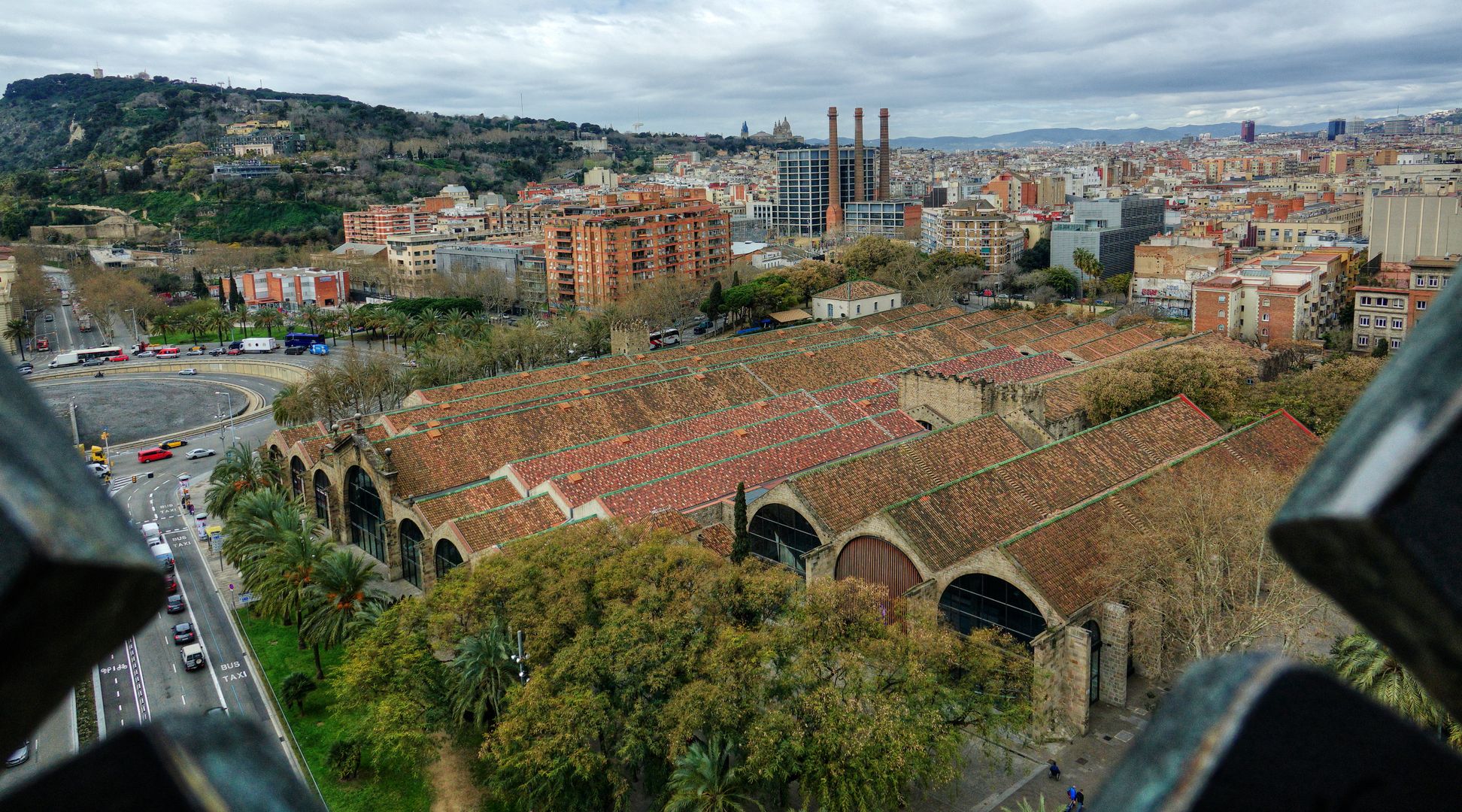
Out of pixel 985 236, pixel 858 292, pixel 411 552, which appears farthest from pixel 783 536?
pixel 985 236

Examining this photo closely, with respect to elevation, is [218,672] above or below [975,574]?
below

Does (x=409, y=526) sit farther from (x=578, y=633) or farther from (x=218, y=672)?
(x=578, y=633)

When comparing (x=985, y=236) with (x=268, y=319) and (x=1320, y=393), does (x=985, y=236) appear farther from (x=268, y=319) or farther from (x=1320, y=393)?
(x=268, y=319)

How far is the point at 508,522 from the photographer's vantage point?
2802 cm

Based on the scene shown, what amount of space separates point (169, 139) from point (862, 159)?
385ft

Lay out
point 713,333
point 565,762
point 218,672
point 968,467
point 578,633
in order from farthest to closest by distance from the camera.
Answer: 1. point 713,333
2. point 968,467
3. point 218,672
4. point 578,633
5. point 565,762

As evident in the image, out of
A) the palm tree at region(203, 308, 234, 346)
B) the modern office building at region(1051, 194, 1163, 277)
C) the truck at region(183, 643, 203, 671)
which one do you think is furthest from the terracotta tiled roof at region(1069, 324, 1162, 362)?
the palm tree at region(203, 308, 234, 346)

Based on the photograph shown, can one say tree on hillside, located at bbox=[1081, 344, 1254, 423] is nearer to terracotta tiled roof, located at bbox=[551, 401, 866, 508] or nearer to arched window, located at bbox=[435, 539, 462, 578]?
terracotta tiled roof, located at bbox=[551, 401, 866, 508]

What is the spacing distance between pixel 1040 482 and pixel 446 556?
17.0 metres

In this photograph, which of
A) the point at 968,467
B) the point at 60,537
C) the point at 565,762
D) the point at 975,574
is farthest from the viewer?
the point at 968,467

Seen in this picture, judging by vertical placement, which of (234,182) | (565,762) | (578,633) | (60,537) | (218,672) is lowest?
(218,672)

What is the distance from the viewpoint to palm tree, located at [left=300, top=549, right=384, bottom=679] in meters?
24.0

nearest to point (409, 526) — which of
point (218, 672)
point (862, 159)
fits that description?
point (218, 672)

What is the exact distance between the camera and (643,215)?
81188mm
